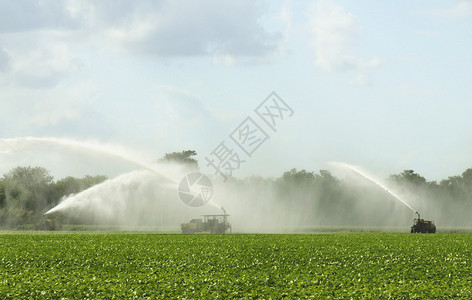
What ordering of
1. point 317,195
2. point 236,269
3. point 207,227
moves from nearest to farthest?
point 236,269, point 207,227, point 317,195

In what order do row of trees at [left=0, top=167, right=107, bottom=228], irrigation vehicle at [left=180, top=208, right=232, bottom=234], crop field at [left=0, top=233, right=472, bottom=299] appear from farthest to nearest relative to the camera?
row of trees at [left=0, top=167, right=107, bottom=228] → irrigation vehicle at [left=180, top=208, right=232, bottom=234] → crop field at [left=0, top=233, right=472, bottom=299]

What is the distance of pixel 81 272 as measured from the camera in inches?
1053

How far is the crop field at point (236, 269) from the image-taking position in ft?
73.5

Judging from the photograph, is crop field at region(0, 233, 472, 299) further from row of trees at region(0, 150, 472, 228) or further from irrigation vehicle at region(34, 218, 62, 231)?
row of trees at region(0, 150, 472, 228)

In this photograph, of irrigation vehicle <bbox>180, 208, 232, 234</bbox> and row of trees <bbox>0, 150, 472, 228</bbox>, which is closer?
irrigation vehicle <bbox>180, 208, 232, 234</bbox>

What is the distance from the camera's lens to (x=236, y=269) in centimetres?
2719

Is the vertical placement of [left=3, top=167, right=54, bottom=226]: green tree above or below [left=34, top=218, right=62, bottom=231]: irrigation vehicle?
above

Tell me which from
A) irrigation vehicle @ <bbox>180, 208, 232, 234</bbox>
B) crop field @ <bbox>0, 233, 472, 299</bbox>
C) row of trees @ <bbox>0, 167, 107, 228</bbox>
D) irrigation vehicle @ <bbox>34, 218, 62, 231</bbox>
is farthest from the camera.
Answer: row of trees @ <bbox>0, 167, 107, 228</bbox>

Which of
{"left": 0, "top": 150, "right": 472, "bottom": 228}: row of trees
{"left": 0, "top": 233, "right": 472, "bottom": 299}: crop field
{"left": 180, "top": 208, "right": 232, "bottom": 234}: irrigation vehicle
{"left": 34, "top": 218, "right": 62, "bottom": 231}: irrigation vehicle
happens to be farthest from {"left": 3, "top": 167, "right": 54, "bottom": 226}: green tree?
{"left": 0, "top": 233, "right": 472, "bottom": 299}: crop field

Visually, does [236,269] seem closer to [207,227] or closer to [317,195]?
[207,227]

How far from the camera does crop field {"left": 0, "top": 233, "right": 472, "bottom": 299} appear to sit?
2241 cm

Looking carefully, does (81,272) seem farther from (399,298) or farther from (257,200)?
(257,200)

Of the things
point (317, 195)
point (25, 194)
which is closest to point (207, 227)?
point (25, 194)

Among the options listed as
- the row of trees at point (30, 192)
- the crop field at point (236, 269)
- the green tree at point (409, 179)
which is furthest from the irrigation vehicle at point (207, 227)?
the green tree at point (409, 179)
